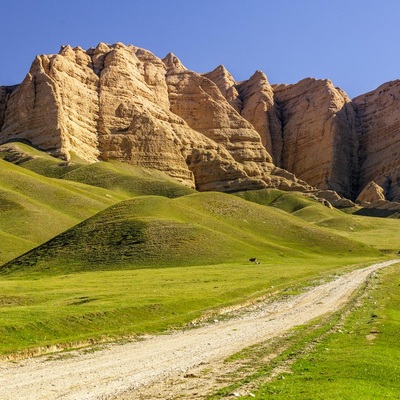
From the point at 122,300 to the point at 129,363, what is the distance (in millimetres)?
22815

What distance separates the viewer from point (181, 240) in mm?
115312

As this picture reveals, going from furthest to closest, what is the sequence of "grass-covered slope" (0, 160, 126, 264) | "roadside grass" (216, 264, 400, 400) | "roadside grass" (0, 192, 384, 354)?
"grass-covered slope" (0, 160, 126, 264), "roadside grass" (0, 192, 384, 354), "roadside grass" (216, 264, 400, 400)

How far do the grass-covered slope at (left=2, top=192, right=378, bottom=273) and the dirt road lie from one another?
196 ft

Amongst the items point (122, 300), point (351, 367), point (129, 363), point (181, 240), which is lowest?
point (351, 367)

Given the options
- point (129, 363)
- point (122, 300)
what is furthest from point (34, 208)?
point (129, 363)

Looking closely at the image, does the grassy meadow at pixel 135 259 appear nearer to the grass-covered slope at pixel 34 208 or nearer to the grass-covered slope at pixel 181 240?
the grass-covered slope at pixel 181 240

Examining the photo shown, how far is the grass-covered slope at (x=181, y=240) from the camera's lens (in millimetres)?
102500

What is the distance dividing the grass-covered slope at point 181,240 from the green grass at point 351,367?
208 ft

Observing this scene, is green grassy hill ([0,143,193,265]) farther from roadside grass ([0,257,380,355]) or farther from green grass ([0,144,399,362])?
roadside grass ([0,257,380,355])

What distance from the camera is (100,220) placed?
12506 cm

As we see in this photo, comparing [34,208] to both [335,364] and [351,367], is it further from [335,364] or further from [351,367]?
[351,367]

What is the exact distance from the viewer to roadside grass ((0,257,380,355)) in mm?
35750

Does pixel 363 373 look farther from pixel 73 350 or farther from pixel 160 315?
pixel 160 315

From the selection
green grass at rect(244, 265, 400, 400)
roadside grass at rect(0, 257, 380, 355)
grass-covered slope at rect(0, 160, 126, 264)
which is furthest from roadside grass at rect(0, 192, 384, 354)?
grass-covered slope at rect(0, 160, 126, 264)
